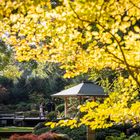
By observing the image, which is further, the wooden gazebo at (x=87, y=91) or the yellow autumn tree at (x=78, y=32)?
the wooden gazebo at (x=87, y=91)

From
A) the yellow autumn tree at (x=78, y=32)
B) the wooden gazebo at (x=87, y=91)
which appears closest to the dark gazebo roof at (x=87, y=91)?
the wooden gazebo at (x=87, y=91)

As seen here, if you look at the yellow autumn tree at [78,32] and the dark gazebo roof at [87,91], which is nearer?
the yellow autumn tree at [78,32]

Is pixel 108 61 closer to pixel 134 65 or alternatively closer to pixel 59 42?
pixel 134 65

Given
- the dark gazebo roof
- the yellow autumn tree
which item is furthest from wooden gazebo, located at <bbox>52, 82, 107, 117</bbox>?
the yellow autumn tree

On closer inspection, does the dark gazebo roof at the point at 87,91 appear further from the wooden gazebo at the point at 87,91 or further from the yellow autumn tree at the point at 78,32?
the yellow autumn tree at the point at 78,32

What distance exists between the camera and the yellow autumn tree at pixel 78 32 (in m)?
3.18

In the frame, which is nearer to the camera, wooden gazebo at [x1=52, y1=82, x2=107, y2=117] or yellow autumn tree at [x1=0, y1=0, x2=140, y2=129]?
yellow autumn tree at [x1=0, y1=0, x2=140, y2=129]

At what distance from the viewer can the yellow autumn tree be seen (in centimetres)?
318

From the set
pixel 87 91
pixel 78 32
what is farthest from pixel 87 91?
pixel 78 32

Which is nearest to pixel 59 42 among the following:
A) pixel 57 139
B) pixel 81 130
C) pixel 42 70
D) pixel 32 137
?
pixel 32 137

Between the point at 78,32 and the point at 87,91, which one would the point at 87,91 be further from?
the point at 78,32

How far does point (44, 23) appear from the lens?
3.43 m

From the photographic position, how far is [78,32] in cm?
353

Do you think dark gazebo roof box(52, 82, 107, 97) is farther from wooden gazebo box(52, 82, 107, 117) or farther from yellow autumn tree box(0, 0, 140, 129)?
yellow autumn tree box(0, 0, 140, 129)
